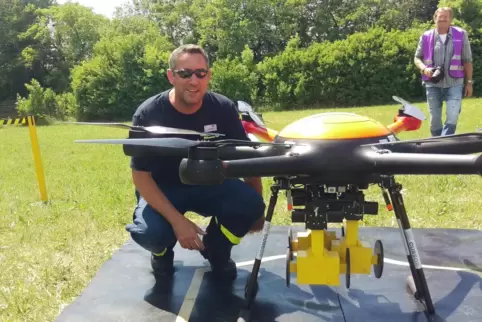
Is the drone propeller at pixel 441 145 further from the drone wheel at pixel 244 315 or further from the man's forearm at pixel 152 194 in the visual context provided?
the man's forearm at pixel 152 194

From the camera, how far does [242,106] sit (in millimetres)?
3197

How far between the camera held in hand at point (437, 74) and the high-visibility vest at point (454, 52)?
77 millimetres

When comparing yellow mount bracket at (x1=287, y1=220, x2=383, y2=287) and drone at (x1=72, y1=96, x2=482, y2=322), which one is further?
yellow mount bracket at (x1=287, y1=220, x2=383, y2=287)

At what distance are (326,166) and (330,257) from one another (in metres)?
0.56

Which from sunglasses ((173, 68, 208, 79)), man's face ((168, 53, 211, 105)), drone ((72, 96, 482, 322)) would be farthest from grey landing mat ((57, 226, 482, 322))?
sunglasses ((173, 68, 208, 79))

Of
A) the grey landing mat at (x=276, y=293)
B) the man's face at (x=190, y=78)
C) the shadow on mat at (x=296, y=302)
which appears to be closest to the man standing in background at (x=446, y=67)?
the grey landing mat at (x=276, y=293)

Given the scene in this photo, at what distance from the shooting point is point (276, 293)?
2.82 meters

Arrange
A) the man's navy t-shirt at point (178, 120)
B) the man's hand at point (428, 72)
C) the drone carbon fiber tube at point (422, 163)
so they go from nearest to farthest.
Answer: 1. the drone carbon fiber tube at point (422, 163)
2. the man's navy t-shirt at point (178, 120)
3. the man's hand at point (428, 72)

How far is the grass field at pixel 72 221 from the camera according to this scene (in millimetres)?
3102

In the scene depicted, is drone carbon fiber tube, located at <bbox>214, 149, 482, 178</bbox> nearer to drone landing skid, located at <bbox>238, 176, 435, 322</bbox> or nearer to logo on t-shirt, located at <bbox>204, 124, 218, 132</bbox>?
drone landing skid, located at <bbox>238, 176, 435, 322</bbox>

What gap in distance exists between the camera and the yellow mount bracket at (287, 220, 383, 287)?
2309mm

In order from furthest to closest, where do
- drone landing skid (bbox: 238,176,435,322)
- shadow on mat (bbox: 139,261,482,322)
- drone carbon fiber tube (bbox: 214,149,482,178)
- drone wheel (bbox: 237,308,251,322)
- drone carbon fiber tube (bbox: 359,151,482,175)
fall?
shadow on mat (bbox: 139,261,482,322) → drone wheel (bbox: 237,308,251,322) → drone landing skid (bbox: 238,176,435,322) → drone carbon fiber tube (bbox: 214,149,482,178) → drone carbon fiber tube (bbox: 359,151,482,175)

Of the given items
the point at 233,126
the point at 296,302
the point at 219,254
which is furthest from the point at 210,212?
the point at 296,302

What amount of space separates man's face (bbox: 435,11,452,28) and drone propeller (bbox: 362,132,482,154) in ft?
13.6
